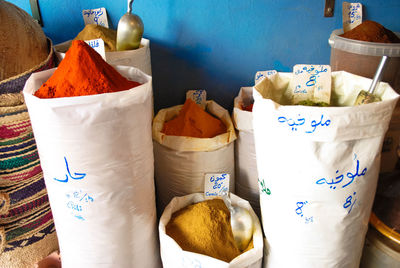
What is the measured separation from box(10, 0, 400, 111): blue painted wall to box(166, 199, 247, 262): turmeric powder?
0.60m

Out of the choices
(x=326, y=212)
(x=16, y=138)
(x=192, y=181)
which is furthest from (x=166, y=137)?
(x=326, y=212)

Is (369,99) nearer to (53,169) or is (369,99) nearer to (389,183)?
(389,183)

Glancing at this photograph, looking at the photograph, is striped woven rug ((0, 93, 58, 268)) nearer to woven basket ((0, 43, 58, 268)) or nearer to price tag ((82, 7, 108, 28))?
woven basket ((0, 43, 58, 268))

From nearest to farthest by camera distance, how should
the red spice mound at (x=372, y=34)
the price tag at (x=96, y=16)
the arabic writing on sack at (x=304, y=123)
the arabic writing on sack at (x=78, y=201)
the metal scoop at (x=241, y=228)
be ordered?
the arabic writing on sack at (x=304, y=123)
the arabic writing on sack at (x=78, y=201)
the metal scoop at (x=241, y=228)
the red spice mound at (x=372, y=34)
the price tag at (x=96, y=16)

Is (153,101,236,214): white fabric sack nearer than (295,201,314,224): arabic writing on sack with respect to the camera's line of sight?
No

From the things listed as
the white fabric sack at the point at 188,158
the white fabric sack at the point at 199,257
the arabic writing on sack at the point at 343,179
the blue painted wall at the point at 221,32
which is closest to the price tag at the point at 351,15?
the blue painted wall at the point at 221,32

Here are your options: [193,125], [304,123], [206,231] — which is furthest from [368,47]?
[206,231]

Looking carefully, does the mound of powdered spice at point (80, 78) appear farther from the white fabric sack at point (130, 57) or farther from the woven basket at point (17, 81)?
the white fabric sack at point (130, 57)

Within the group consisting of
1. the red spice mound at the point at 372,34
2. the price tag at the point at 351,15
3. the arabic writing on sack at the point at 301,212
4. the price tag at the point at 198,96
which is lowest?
the arabic writing on sack at the point at 301,212

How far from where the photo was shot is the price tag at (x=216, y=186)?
107 cm

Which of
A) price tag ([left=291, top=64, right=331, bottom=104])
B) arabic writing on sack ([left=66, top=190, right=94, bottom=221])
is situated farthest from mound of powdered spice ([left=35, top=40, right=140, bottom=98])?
price tag ([left=291, top=64, right=331, bottom=104])

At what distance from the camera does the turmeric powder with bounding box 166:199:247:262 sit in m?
0.88

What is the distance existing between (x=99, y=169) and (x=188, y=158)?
0.39 meters

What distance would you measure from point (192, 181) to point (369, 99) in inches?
25.0
